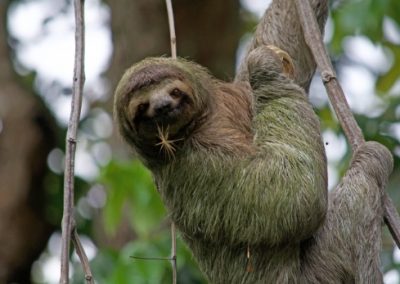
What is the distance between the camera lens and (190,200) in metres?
9.33

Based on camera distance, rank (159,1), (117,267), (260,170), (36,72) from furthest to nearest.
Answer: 1. (36,72)
2. (159,1)
3. (117,267)
4. (260,170)

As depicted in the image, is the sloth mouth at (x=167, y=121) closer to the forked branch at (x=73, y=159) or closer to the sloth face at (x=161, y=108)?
the sloth face at (x=161, y=108)

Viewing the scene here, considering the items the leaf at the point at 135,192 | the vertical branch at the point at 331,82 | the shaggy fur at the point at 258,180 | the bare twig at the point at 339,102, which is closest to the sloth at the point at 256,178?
the shaggy fur at the point at 258,180

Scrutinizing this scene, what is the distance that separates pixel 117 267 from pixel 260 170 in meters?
2.71

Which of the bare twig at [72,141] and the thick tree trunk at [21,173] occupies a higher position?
the bare twig at [72,141]

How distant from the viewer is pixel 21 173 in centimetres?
1908

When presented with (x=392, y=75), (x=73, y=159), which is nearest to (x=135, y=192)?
(x=73, y=159)

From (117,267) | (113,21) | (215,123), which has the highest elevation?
(113,21)

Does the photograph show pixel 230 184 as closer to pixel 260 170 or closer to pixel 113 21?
pixel 260 170

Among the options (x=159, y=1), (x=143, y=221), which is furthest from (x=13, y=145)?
(x=143, y=221)

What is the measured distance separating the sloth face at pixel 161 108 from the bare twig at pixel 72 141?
789 mm

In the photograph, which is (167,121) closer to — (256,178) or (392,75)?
(256,178)

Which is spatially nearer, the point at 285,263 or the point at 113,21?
the point at 285,263

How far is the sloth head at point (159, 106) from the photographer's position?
8930 millimetres
